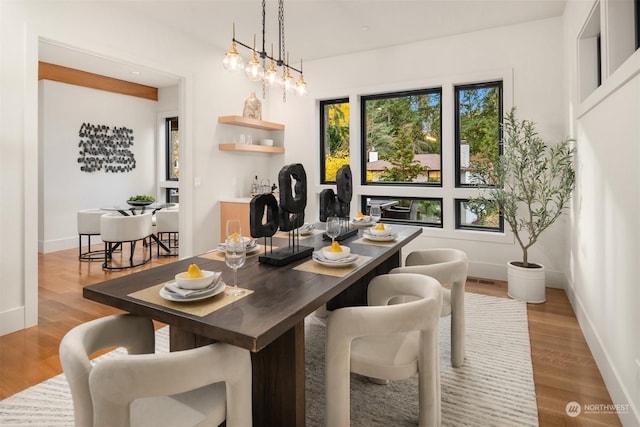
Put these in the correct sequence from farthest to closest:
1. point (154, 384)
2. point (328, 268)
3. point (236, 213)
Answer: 1. point (236, 213)
2. point (328, 268)
3. point (154, 384)

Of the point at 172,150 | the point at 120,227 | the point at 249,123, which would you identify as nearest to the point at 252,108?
the point at 249,123

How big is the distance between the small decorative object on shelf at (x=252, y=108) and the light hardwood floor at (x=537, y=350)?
9.28 feet

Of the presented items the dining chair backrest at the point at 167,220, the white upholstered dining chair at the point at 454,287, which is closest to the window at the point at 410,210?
the white upholstered dining chair at the point at 454,287

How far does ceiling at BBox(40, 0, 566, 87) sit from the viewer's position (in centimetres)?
360

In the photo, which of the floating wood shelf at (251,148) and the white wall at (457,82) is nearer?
the white wall at (457,82)

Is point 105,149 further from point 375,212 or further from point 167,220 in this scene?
point 375,212

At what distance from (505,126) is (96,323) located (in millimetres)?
4182

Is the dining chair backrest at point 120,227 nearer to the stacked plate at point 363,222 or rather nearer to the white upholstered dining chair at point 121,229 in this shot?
A: the white upholstered dining chair at point 121,229

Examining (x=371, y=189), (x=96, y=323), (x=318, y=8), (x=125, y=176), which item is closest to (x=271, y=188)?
(x=371, y=189)

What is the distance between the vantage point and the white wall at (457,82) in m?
3.90

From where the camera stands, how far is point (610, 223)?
214cm

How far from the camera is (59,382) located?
215 cm

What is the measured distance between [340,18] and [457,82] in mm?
1558

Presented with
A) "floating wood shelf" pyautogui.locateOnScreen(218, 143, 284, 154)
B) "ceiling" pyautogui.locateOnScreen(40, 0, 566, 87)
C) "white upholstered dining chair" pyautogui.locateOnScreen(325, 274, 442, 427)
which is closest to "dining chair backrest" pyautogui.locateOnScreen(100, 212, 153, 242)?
"floating wood shelf" pyautogui.locateOnScreen(218, 143, 284, 154)
